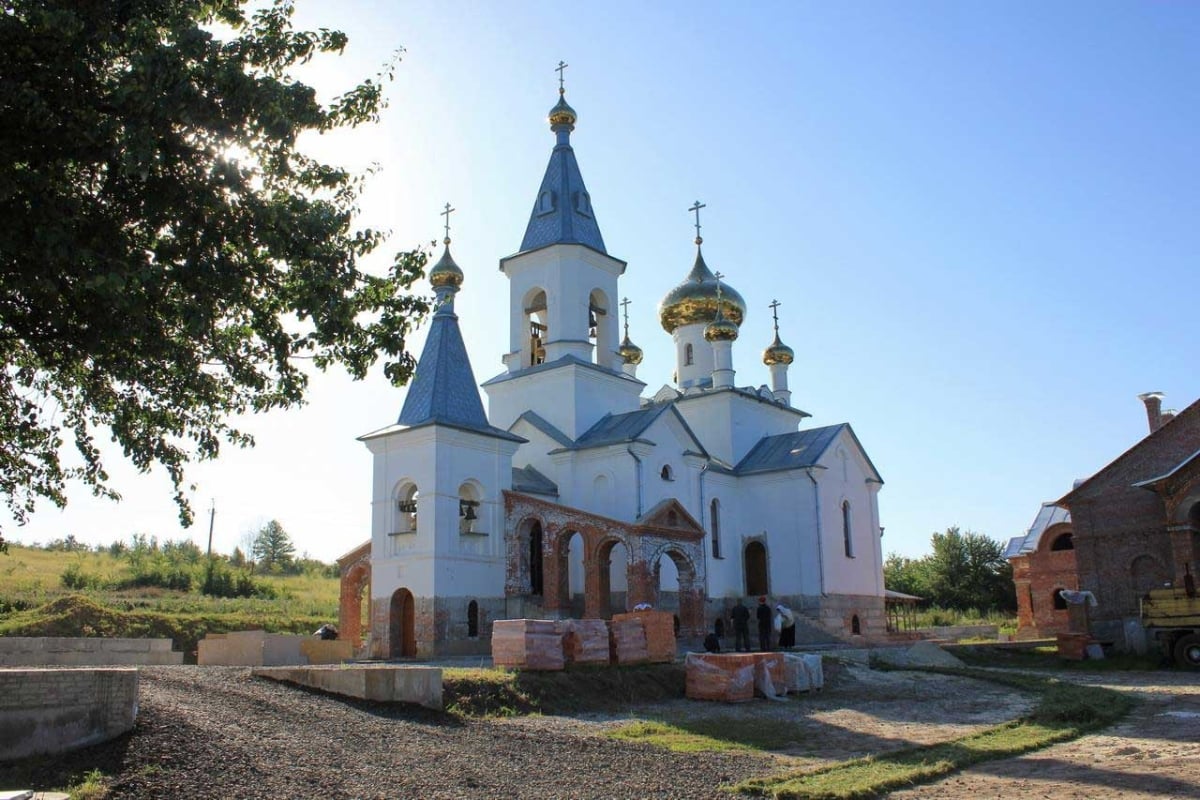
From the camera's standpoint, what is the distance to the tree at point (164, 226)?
24.9ft

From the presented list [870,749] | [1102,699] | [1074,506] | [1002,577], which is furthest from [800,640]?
[1002,577]

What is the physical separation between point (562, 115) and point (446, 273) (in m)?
6.37

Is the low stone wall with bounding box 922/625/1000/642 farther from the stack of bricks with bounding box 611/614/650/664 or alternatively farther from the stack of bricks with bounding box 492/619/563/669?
the stack of bricks with bounding box 492/619/563/669

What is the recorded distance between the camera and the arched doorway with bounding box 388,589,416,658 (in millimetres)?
22141

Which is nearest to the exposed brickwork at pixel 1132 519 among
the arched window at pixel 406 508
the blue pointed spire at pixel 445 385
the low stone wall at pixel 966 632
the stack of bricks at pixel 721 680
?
the low stone wall at pixel 966 632

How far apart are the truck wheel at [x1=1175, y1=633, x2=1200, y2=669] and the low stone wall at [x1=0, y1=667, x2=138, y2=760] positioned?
20.2m

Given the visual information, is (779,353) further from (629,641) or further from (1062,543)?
(629,641)

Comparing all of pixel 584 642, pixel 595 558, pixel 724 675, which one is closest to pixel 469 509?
pixel 595 558

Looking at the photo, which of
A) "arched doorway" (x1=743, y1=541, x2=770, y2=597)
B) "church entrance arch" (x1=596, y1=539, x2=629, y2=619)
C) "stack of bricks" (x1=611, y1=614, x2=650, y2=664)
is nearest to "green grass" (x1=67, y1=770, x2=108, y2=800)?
"stack of bricks" (x1=611, y1=614, x2=650, y2=664)

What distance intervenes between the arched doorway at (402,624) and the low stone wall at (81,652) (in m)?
5.42

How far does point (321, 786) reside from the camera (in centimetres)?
807

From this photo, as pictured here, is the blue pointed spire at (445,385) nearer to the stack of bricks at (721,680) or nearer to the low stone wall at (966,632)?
the stack of bricks at (721,680)

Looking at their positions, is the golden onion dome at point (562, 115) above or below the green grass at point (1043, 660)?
above

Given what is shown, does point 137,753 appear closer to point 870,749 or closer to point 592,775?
point 592,775
